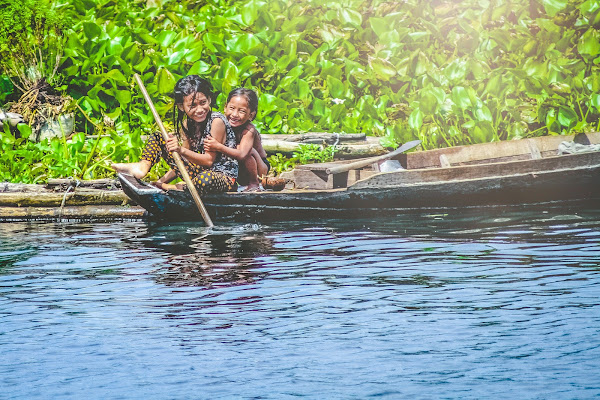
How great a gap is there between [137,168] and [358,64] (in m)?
3.78

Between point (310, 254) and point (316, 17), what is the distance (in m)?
5.62

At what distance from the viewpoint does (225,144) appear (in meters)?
7.56

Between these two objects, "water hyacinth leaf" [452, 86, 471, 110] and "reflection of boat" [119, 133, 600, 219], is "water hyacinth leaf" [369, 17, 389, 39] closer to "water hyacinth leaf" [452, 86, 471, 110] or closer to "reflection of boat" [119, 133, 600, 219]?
"water hyacinth leaf" [452, 86, 471, 110]

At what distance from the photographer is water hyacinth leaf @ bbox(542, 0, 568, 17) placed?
10258mm

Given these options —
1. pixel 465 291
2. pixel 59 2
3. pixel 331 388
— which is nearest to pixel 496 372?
pixel 331 388

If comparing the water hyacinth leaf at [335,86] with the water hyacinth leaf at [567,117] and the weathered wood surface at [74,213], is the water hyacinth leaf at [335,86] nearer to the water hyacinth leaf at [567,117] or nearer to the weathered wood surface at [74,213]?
the water hyacinth leaf at [567,117]

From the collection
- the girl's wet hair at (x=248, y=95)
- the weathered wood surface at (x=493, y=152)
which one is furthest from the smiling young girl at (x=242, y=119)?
the weathered wood surface at (x=493, y=152)

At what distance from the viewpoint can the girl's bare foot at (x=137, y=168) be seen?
7.80 metres

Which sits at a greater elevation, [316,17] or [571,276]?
[316,17]

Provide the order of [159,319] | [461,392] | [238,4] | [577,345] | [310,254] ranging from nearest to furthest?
[461,392]
[577,345]
[159,319]
[310,254]
[238,4]

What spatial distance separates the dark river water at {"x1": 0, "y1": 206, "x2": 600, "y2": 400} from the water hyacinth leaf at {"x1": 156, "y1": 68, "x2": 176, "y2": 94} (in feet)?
11.2

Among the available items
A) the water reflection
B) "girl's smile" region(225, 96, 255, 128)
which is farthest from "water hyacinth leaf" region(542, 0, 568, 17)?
the water reflection

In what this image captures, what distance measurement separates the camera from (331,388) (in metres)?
3.37

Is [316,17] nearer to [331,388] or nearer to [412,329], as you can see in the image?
[412,329]
